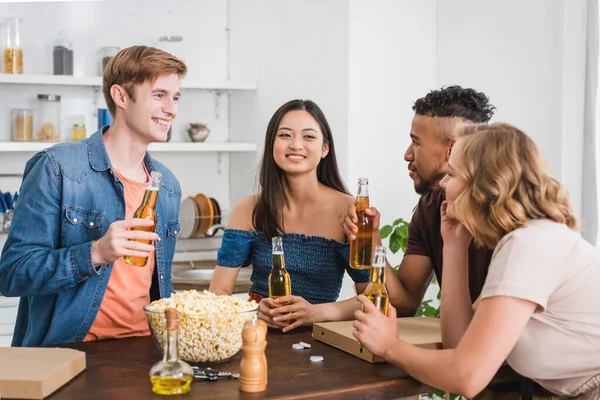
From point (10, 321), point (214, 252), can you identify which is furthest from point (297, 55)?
point (10, 321)

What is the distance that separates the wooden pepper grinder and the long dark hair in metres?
1.03

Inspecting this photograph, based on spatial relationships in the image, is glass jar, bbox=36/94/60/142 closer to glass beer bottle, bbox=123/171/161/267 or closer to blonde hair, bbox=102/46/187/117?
blonde hair, bbox=102/46/187/117

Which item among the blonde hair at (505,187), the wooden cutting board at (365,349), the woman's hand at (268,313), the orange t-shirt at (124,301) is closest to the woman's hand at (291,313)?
the woman's hand at (268,313)

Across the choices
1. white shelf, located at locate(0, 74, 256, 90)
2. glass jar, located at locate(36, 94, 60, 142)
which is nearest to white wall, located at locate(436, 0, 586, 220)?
white shelf, located at locate(0, 74, 256, 90)

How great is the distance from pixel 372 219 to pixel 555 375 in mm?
735

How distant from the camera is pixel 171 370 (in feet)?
5.27

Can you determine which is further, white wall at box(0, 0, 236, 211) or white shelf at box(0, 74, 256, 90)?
white wall at box(0, 0, 236, 211)

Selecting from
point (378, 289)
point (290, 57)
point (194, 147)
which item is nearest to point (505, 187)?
point (378, 289)

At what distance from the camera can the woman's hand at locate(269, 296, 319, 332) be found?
2.24m

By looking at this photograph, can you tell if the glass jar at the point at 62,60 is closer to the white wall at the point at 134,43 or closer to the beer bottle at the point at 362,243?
the white wall at the point at 134,43

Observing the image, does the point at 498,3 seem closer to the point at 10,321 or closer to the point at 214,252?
the point at 214,252

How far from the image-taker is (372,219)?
7.58ft

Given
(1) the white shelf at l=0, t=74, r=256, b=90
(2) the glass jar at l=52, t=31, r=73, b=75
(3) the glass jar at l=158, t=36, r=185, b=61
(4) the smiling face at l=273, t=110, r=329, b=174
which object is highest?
(3) the glass jar at l=158, t=36, r=185, b=61

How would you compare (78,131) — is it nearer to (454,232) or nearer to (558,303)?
(454,232)
